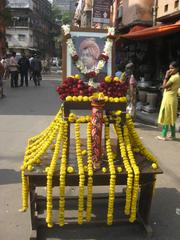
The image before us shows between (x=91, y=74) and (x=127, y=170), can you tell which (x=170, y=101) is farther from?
(x=127, y=170)

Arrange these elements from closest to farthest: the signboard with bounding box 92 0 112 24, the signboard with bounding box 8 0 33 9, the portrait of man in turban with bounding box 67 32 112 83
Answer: the portrait of man in turban with bounding box 67 32 112 83 → the signboard with bounding box 92 0 112 24 → the signboard with bounding box 8 0 33 9

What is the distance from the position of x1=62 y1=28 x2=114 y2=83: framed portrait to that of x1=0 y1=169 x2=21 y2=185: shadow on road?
1.85m

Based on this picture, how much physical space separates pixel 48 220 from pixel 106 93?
1.51 metres

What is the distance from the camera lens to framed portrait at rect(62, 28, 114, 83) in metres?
6.27

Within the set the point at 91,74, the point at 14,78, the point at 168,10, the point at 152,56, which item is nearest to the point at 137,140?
the point at 91,74

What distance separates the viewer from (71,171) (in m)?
4.16

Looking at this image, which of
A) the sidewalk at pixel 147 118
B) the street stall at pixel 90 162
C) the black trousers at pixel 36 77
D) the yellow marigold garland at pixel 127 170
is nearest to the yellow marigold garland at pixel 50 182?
the street stall at pixel 90 162

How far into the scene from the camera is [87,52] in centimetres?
652

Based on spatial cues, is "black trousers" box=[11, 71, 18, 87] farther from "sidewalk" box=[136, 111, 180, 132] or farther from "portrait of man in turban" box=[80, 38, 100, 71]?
"portrait of man in turban" box=[80, 38, 100, 71]

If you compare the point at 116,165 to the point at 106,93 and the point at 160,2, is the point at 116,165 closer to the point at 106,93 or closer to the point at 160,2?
the point at 106,93

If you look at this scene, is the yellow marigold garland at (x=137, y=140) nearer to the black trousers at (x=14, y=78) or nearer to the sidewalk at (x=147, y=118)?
the sidewalk at (x=147, y=118)

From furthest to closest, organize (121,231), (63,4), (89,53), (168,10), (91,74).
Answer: (63,4), (168,10), (89,53), (91,74), (121,231)

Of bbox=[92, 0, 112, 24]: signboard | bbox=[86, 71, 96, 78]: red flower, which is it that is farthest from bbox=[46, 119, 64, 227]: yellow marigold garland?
bbox=[92, 0, 112, 24]: signboard

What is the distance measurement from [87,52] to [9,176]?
2341mm
